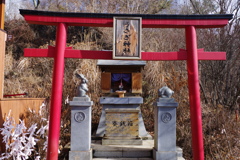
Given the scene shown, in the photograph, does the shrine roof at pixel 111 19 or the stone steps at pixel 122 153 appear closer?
the shrine roof at pixel 111 19

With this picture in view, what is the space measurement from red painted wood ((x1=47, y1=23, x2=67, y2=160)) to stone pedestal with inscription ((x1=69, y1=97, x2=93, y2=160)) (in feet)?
1.67

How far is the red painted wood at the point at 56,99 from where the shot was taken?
179 inches

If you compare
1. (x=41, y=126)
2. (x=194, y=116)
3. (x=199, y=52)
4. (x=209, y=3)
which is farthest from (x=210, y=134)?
(x=209, y=3)

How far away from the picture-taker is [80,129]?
5145 millimetres

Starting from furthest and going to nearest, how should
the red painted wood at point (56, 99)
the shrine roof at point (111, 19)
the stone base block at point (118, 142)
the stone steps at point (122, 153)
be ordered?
the stone base block at point (118, 142) < the stone steps at point (122, 153) < the shrine roof at point (111, 19) < the red painted wood at point (56, 99)

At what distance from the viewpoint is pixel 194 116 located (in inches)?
188

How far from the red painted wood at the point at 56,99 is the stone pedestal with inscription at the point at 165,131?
2438 millimetres

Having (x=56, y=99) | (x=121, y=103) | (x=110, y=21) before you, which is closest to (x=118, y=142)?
(x=121, y=103)

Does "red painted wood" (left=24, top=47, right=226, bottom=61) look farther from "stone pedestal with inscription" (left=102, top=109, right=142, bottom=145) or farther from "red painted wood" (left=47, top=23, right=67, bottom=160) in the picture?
"stone pedestal with inscription" (left=102, top=109, right=142, bottom=145)

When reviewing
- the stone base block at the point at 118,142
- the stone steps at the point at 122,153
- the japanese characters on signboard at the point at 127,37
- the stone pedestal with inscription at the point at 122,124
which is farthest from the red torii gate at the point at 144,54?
the stone pedestal with inscription at the point at 122,124

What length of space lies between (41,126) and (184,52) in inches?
167

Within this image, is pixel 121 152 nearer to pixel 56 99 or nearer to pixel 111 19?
pixel 56 99

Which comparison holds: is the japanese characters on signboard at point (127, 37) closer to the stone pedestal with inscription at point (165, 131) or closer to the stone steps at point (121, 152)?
the stone pedestal with inscription at point (165, 131)

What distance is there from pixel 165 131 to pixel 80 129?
7.05ft
